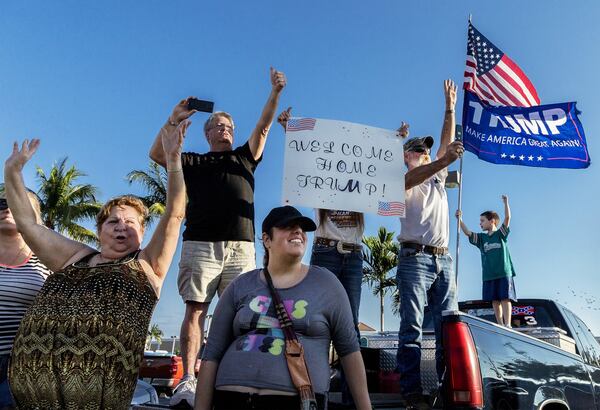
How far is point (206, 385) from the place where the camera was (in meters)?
3.02

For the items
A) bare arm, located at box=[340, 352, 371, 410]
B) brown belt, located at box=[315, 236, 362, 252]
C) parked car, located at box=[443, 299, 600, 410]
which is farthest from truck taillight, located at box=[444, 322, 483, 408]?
brown belt, located at box=[315, 236, 362, 252]

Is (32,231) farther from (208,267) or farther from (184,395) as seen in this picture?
(208,267)

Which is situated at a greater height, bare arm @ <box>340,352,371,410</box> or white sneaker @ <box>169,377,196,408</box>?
bare arm @ <box>340,352,371,410</box>

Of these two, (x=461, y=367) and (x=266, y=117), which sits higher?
(x=266, y=117)

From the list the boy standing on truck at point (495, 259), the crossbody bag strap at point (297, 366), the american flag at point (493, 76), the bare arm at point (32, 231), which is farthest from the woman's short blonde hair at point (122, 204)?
the american flag at point (493, 76)

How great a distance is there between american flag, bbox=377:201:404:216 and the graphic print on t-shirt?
1.93 meters

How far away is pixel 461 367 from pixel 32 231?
8.08 ft

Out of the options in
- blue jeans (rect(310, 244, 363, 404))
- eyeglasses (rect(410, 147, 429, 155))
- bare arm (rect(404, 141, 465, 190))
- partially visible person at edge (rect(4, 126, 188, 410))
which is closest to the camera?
partially visible person at edge (rect(4, 126, 188, 410))

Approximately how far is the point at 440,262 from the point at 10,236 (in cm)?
293

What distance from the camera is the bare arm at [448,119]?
17.2 feet

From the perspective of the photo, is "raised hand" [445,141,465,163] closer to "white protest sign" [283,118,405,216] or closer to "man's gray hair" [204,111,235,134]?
"white protest sign" [283,118,405,216]

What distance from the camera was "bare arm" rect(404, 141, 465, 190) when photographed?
466 cm

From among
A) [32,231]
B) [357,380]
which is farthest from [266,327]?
[32,231]

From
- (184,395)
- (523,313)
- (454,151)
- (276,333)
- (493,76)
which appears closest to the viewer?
(276,333)
